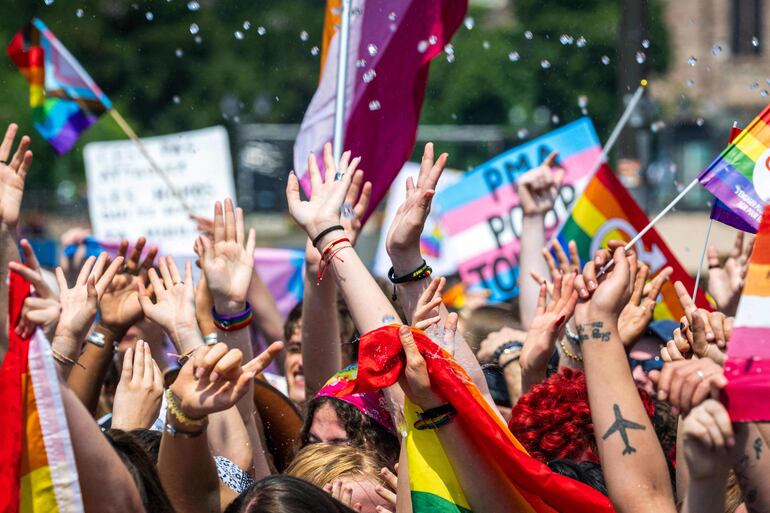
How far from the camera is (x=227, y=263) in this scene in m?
3.28

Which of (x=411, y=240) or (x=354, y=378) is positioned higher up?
(x=411, y=240)

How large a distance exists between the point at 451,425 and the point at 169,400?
23.8 inches

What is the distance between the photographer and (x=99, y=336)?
3.78 meters

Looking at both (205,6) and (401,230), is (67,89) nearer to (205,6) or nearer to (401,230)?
(401,230)

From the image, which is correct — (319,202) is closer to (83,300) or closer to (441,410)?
(83,300)

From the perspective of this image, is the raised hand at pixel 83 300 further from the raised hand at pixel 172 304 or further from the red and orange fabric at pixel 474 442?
the red and orange fabric at pixel 474 442

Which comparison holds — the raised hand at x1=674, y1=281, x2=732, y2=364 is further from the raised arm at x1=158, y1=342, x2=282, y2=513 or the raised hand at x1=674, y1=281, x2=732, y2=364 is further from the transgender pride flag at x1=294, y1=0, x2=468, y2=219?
the transgender pride flag at x1=294, y1=0, x2=468, y2=219

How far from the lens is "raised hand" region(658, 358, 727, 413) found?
205cm

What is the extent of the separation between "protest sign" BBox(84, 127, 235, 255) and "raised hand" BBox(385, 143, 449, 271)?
4.92m

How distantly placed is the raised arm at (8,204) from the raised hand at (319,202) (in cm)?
72

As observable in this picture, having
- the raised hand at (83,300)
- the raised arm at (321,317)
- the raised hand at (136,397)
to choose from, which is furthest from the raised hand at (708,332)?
the raised hand at (83,300)

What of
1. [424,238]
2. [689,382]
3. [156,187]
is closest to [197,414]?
[689,382]

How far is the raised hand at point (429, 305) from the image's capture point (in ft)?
8.72

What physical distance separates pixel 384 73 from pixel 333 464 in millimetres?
1849
